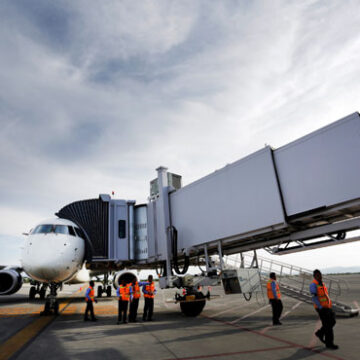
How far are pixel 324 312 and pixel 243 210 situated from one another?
562 cm

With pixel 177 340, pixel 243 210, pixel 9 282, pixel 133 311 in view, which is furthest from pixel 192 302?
pixel 9 282

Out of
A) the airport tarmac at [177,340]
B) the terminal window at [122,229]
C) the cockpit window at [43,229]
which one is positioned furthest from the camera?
the terminal window at [122,229]

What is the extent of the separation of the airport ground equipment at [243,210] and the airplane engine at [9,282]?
15.3 ft

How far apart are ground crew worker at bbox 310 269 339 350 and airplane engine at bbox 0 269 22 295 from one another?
17.6 m

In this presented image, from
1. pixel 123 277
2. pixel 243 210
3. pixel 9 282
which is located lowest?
pixel 123 277

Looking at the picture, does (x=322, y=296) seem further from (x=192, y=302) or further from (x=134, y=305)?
(x=134, y=305)

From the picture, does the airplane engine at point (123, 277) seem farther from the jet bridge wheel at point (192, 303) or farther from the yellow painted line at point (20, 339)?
the yellow painted line at point (20, 339)

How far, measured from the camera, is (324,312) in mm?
6754

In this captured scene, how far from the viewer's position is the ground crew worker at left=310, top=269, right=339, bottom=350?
634cm

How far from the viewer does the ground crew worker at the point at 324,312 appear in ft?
20.8

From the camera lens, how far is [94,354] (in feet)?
20.0

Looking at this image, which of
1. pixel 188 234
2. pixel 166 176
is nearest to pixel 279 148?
pixel 188 234

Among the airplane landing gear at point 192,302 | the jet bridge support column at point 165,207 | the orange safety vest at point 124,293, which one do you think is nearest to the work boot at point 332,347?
the airplane landing gear at point 192,302

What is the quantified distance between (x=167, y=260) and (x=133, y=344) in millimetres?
8839
